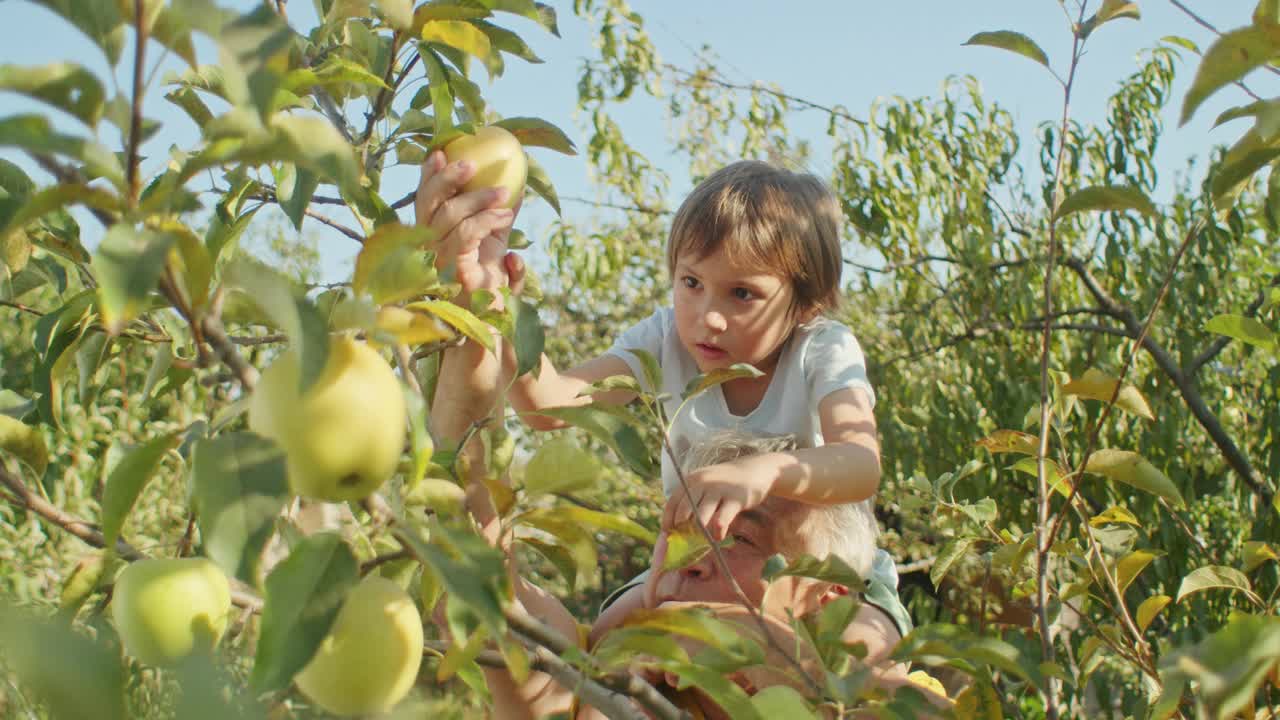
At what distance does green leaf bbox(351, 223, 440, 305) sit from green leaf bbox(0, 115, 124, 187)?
0.14m

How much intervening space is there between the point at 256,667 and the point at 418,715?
118mm

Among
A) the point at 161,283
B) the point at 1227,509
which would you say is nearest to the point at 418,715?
the point at 161,283

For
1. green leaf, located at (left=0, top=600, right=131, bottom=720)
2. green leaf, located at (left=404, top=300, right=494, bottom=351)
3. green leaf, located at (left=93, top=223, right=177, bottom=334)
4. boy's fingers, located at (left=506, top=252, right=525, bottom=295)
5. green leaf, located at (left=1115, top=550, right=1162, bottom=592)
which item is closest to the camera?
green leaf, located at (left=0, top=600, right=131, bottom=720)

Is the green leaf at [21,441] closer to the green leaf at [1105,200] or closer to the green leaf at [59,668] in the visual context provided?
the green leaf at [59,668]

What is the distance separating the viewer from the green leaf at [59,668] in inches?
13.5

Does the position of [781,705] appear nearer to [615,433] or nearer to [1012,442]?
[615,433]

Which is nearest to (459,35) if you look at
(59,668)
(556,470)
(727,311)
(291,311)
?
(556,470)

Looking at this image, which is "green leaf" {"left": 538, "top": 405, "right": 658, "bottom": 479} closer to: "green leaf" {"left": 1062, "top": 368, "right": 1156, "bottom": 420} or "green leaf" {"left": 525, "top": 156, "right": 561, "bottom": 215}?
"green leaf" {"left": 525, "top": 156, "right": 561, "bottom": 215}

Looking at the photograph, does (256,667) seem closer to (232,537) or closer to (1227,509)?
(232,537)

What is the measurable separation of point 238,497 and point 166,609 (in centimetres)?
17

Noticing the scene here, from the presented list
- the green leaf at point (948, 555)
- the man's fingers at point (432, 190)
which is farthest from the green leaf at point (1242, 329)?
the man's fingers at point (432, 190)

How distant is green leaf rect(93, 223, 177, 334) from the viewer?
47 centimetres

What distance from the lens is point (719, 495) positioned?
1.10 metres

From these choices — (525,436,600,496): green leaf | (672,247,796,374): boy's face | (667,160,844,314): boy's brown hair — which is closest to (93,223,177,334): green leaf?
(525,436,600,496): green leaf
